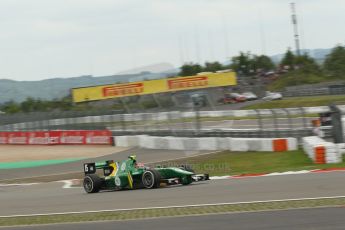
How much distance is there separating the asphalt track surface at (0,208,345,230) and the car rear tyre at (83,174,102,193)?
5314 millimetres

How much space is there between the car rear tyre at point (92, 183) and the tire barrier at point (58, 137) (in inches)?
850

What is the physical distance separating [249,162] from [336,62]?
60.2m

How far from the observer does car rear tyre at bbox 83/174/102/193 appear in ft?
47.1

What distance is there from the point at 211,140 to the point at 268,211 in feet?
59.9

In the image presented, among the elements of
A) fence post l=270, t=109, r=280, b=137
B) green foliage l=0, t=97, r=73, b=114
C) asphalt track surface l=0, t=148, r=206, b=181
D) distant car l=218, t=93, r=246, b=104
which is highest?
green foliage l=0, t=97, r=73, b=114

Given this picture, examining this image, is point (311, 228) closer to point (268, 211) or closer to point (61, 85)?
point (268, 211)

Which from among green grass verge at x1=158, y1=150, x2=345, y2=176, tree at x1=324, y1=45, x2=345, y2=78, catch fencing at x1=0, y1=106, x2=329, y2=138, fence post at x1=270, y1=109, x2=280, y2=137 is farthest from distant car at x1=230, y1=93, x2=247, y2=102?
fence post at x1=270, y1=109, x2=280, y2=137

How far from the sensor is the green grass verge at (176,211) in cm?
902

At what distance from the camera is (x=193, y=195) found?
11484 millimetres

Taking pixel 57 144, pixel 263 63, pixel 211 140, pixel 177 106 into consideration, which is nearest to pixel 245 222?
pixel 211 140

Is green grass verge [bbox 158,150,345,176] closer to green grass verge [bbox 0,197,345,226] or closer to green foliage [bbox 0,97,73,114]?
green grass verge [bbox 0,197,345,226]

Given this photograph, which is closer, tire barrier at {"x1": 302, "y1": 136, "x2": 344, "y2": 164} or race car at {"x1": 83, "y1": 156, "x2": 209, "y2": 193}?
race car at {"x1": 83, "y1": 156, "x2": 209, "y2": 193}

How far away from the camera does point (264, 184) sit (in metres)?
12.5

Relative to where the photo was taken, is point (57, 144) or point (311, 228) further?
point (57, 144)
